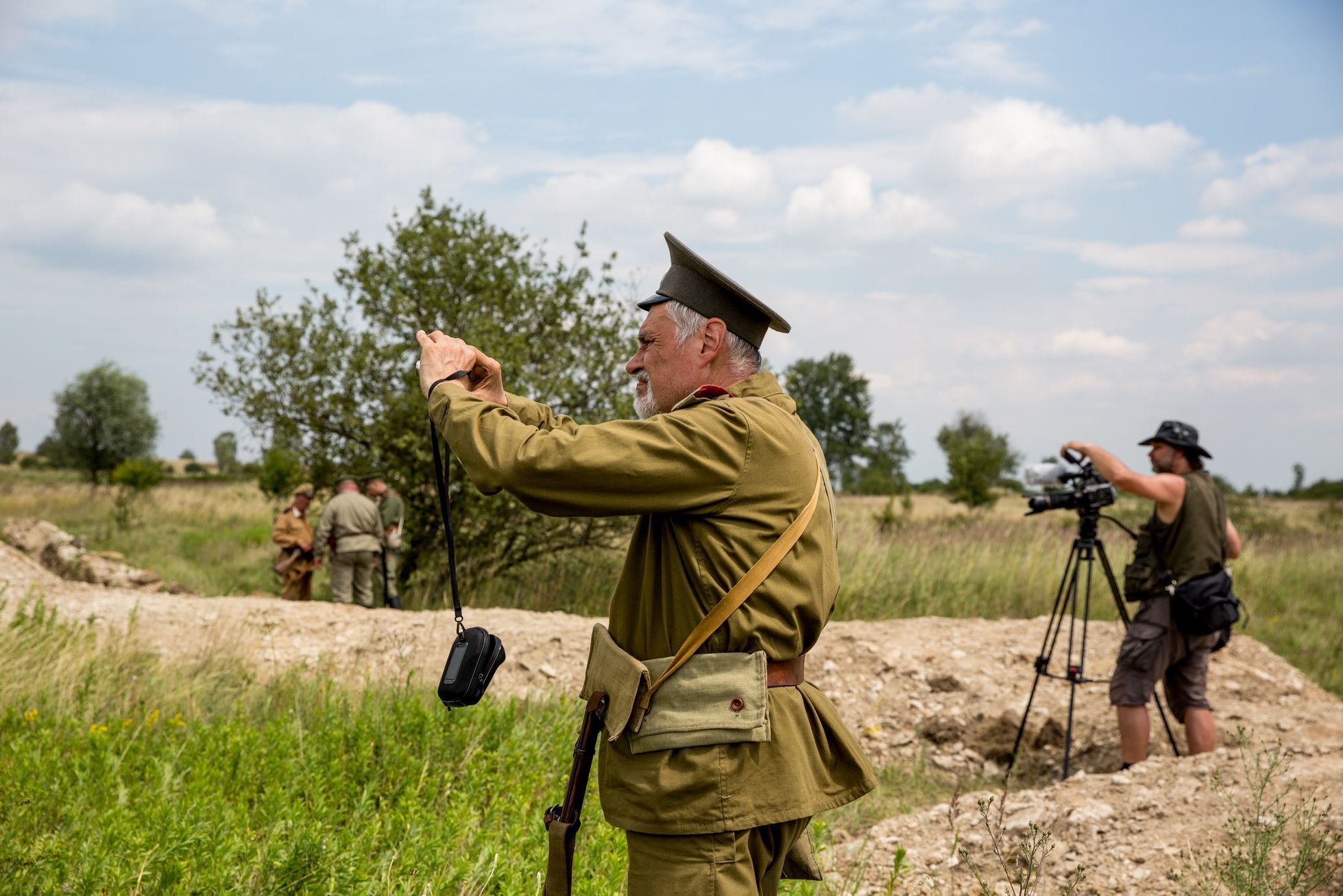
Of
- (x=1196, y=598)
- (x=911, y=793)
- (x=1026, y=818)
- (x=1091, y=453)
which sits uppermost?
(x=1091, y=453)

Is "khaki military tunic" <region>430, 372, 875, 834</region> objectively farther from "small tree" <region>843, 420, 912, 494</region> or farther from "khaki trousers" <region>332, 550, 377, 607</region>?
"small tree" <region>843, 420, 912, 494</region>

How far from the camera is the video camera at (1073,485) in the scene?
603 cm

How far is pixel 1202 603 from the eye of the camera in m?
5.90

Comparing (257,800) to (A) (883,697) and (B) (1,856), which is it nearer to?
(B) (1,856)

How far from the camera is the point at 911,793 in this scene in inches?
247

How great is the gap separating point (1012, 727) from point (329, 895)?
18.9ft

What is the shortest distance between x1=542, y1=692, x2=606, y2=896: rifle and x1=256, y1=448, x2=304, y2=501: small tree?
10.7m

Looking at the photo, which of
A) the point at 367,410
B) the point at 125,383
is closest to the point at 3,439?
the point at 125,383

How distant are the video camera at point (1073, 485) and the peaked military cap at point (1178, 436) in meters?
0.45

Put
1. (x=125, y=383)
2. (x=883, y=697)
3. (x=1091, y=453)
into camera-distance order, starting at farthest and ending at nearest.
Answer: (x=125, y=383) < (x=883, y=697) < (x=1091, y=453)

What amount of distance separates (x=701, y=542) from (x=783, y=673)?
402mm

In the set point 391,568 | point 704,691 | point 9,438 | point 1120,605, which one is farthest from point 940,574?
point 9,438

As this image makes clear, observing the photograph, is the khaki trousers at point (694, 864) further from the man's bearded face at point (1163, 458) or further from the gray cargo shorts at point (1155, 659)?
the man's bearded face at point (1163, 458)

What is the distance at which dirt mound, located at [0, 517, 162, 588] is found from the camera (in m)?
12.2
